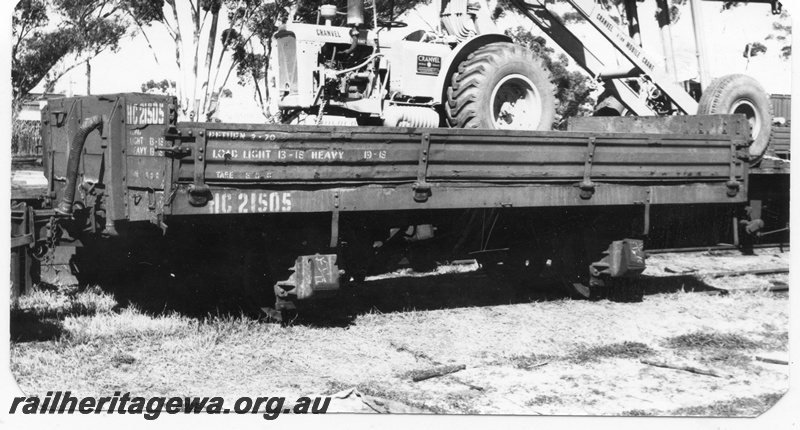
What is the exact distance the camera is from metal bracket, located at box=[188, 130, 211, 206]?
6.94 metres

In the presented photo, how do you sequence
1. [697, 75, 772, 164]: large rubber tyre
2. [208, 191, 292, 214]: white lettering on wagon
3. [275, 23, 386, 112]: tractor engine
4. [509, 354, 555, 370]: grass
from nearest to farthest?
[208, 191, 292, 214]: white lettering on wagon < [509, 354, 555, 370]: grass < [275, 23, 386, 112]: tractor engine < [697, 75, 772, 164]: large rubber tyre

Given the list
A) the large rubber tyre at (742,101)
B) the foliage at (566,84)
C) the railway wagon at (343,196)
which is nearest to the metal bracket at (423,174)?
the railway wagon at (343,196)

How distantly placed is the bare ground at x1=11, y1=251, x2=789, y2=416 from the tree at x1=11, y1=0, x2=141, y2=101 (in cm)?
1065

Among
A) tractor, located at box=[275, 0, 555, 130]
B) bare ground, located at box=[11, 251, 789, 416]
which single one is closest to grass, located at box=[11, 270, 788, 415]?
bare ground, located at box=[11, 251, 789, 416]

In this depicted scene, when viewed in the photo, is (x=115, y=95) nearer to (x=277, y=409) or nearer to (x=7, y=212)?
(x=7, y=212)

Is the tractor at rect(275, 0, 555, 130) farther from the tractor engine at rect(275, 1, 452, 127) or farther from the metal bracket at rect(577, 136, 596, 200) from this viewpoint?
the metal bracket at rect(577, 136, 596, 200)

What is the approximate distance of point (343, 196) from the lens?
7531 mm

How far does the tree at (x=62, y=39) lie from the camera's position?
17953mm

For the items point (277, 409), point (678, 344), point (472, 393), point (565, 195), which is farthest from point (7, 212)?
point (678, 344)

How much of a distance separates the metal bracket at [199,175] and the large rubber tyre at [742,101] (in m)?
6.52

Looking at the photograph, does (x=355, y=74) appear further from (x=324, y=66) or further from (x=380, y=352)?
(x=380, y=352)

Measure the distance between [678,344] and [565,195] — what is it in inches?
65.3

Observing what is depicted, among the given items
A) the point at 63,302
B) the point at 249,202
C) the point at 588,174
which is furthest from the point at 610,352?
the point at 63,302

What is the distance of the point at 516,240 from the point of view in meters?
9.59
